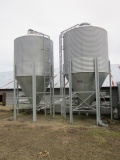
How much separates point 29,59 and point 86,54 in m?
4.86

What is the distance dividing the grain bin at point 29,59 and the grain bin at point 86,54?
2.81 metres

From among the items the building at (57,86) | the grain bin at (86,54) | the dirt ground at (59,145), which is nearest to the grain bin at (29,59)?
the grain bin at (86,54)

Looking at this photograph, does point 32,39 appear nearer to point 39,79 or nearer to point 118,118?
point 39,79

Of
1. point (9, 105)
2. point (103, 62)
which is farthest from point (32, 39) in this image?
point (9, 105)

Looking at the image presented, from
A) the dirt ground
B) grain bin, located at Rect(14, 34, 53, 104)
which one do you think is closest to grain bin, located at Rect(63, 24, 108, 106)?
grain bin, located at Rect(14, 34, 53, 104)

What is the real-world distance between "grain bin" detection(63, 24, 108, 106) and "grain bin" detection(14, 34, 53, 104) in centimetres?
281

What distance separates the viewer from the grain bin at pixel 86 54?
13.0m

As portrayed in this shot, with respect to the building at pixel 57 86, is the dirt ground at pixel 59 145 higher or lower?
lower

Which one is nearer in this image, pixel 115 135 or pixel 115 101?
pixel 115 135

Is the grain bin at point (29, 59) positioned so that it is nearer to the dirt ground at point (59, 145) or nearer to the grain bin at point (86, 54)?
the grain bin at point (86, 54)

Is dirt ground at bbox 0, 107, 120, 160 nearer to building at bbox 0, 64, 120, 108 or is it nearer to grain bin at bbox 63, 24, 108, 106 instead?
grain bin at bbox 63, 24, 108, 106

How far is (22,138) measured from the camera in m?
9.11

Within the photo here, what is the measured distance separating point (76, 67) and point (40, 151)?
24.0 feet

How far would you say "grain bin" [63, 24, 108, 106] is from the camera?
512 inches
